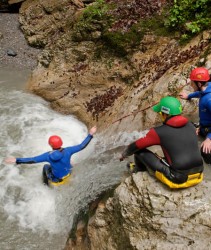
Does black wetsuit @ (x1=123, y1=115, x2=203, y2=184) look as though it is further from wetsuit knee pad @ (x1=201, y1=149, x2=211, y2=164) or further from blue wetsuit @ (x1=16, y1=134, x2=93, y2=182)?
blue wetsuit @ (x1=16, y1=134, x2=93, y2=182)

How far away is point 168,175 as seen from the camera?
216 inches

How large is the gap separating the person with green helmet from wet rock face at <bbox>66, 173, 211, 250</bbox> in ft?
0.90

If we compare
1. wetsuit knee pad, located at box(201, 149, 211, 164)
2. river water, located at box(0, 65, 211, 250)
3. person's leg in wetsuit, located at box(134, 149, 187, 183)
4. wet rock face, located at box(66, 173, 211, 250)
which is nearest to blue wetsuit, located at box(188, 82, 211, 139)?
wetsuit knee pad, located at box(201, 149, 211, 164)

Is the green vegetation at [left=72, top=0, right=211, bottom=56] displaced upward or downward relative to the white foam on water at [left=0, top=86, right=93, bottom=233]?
upward

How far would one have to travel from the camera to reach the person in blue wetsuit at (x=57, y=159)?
299 inches

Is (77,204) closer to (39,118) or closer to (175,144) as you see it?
(175,144)

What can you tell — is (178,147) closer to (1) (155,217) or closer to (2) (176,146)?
(2) (176,146)

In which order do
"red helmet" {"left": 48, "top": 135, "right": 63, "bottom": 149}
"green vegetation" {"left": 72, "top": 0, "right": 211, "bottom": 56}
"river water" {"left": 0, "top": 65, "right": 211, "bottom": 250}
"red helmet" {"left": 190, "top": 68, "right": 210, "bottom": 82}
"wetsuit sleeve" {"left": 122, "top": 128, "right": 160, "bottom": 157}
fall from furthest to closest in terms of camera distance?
"green vegetation" {"left": 72, "top": 0, "right": 211, "bottom": 56}
"river water" {"left": 0, "top": 65, "right": 211, "bottom": 250}
"red helmet" {"left": 48, "top": 135, "right": 63, "bottom": 149}
"red helmet" {"left": 190, "top": 68, "right": 210, "bottom": 82}
"wetsuit sleeve" {"left": 122, "top": 128, "right": 160, "bottom": 157}

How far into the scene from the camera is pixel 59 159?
771 cm

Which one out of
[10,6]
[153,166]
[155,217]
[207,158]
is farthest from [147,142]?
[10,6]

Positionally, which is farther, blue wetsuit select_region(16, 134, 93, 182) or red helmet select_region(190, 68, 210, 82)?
blue wetsuit select_region(16, 134, 93, 182)

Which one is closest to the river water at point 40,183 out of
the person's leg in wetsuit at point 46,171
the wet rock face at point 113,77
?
the person's leg in wetsuit at point 46,171

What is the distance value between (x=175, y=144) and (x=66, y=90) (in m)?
8.35

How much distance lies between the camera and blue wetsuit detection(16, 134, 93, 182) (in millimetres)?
7628
